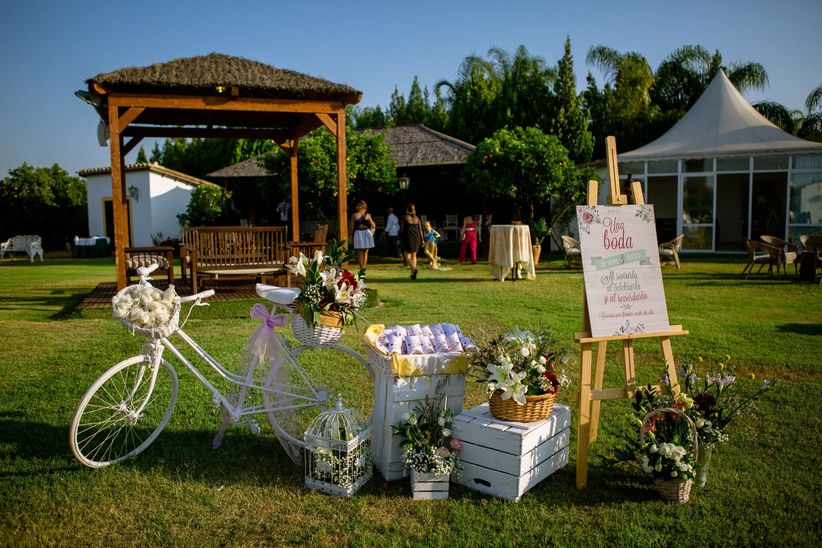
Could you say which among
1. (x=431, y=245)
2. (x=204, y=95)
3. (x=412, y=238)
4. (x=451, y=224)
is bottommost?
(x=431, y=245)

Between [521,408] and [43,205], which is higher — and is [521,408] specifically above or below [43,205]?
below

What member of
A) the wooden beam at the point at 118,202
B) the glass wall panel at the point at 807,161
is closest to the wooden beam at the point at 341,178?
the wooden beam at the point at 118,202

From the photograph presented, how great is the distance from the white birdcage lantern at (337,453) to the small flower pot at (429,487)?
35 cm

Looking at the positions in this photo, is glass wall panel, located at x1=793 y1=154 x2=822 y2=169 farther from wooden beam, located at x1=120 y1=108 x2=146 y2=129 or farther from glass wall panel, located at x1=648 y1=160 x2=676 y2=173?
wooden beam, located at x1=120 y1=108 x2=146 y2=129

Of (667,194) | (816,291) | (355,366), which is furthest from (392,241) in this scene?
(355,366)

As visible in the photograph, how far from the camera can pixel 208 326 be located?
8141 mm

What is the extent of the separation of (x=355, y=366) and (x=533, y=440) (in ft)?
9.22

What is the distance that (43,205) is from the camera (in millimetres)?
29469

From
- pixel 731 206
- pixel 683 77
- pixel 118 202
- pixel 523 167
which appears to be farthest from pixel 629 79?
pixel 118 202

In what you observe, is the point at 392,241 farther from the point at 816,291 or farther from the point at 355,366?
the point at 355,366

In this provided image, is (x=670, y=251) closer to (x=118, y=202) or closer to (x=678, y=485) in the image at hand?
(x=118, y=202)

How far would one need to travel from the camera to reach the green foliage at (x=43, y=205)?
29.1 m

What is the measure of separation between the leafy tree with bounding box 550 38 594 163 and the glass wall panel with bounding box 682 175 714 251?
667 cm

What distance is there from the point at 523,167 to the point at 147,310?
15.0m
